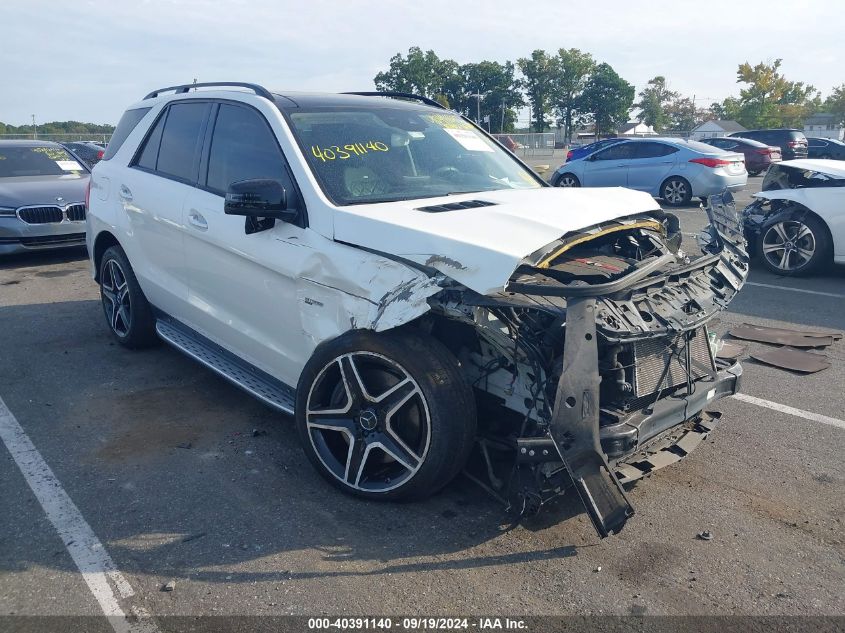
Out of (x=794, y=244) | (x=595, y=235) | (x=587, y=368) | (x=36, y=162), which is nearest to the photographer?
(x=587, y=368)

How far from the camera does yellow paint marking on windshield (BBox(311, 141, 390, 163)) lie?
13.8 ft

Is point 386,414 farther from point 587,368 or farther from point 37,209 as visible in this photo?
point 37,209

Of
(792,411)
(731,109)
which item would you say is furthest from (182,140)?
(731,109)

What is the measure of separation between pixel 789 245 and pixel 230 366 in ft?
23.6

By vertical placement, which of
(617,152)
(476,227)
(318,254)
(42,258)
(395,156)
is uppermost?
(395,156)

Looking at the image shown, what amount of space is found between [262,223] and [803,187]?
750 cm

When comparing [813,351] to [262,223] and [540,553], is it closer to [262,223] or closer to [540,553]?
[540,553]

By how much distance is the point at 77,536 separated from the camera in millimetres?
3479

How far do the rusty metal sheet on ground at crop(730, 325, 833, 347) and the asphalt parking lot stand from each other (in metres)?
1.25

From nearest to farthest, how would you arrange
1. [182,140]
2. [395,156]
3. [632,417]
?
1. [632,417]
2. [395,156]
3. [182,140]

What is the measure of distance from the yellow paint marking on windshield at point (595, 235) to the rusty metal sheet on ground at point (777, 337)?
276 centimetres

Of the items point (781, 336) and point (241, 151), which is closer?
point (241, 151)

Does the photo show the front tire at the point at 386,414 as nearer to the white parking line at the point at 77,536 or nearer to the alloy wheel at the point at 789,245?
the white parking line at the point at 77,536

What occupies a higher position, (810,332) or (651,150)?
(651,150)
